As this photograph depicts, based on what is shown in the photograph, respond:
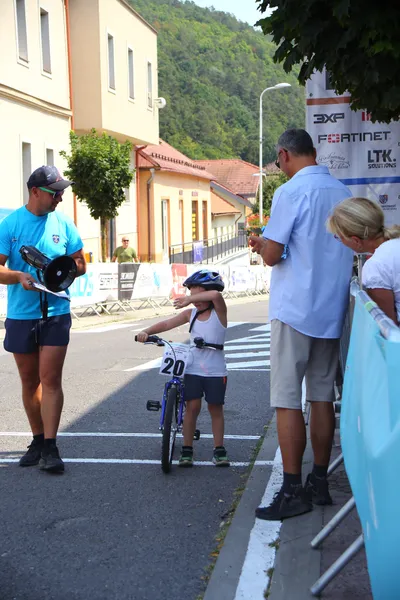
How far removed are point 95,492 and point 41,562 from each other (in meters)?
1.27

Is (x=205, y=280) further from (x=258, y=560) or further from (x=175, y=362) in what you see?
(x=258, y=560)

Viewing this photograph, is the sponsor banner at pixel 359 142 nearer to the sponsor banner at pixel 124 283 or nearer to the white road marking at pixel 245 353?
the white road marking at pixel 245 353

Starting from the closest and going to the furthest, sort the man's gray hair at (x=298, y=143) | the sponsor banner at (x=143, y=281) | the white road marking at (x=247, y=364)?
the man's gray hair at (x=298, y=143) → the white road marking at (x=247, y=364) → the sponsor banner at (x=143, y=281)

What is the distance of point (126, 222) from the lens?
36531 millimetres

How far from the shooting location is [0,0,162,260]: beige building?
2472cm

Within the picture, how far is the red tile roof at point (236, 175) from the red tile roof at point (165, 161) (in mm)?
33934

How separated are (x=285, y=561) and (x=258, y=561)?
0.15 m

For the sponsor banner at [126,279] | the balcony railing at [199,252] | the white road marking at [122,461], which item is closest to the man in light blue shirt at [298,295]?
the white road marking at [122,461]

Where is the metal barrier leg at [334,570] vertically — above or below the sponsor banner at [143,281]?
above

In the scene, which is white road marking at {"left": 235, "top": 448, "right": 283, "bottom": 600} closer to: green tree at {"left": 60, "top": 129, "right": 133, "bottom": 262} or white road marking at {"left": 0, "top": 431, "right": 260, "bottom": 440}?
white road marking at {"left": 0, "top": 431, "right": 260, "bottom": 440}

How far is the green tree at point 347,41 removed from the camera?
4.41 m

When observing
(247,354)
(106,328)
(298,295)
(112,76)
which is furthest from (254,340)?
(112,76)

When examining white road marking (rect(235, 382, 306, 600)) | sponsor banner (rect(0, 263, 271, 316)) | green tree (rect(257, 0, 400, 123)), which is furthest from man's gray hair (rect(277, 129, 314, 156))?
sponsor banner (rect(0, 263, 271, 316))

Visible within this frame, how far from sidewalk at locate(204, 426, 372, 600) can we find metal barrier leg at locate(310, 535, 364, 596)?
0.15 feet
